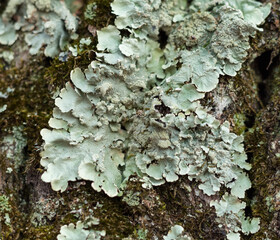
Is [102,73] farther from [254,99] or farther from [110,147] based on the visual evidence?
[254,99]

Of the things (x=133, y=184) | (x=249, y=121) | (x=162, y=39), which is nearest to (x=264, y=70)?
(x=249, y=121)

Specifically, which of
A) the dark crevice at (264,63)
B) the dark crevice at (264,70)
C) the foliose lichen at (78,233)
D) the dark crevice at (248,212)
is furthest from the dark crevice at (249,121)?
the foliose lichen at (78,233)

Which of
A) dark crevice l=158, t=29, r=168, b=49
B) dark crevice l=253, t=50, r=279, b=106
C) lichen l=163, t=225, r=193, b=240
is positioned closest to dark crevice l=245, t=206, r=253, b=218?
lichen l=163, t=225, r=193, b=240

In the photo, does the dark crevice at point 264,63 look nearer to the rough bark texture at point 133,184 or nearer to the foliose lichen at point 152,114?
the rough bark texture at point 133,184

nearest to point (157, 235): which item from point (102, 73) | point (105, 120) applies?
point (105, 120)

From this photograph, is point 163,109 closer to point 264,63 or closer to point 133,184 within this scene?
point 133,184

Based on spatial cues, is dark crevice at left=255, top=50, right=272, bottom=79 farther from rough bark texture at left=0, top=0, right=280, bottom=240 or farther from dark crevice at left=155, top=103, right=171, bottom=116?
dark crevice at left=155, top=103, right=171, bottom=116
